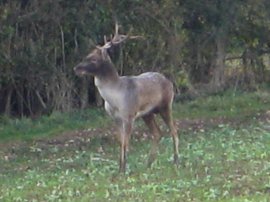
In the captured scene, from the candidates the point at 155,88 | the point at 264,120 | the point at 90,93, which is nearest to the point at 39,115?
the point at 90,93

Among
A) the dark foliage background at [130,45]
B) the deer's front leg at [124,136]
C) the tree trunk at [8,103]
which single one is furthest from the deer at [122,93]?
the tree trunk at [8,103]

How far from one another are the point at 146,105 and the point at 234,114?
20.6 feet

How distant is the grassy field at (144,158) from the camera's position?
1347 cm

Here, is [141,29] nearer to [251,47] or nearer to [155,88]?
[251,47]

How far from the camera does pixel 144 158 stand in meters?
17.0

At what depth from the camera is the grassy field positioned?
1347 centimetres

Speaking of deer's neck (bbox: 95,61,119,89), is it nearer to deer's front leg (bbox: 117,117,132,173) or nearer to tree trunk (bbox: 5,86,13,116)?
deer's front leg (bbox: 117,117,132,173)

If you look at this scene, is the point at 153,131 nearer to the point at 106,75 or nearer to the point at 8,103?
the point at 106,75

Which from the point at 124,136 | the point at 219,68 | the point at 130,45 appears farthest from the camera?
the point at 219,68

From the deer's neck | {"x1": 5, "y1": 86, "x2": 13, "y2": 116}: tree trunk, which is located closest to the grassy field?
{"x1": 5, "y1": 86, "x2": 13, "y2": 116}: tree trunk

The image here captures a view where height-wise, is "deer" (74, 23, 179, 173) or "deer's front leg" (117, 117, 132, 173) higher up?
"deer" (74, 23, 179, 173)

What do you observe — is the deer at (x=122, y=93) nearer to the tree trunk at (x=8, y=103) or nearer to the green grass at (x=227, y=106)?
the green grass at (x=227, y=106)

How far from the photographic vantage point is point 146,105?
16.4 m

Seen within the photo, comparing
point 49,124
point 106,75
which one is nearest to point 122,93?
point 106,75
